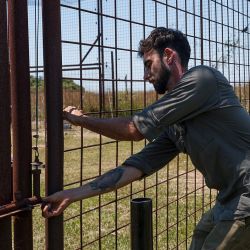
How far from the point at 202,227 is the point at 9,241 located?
3.88ft

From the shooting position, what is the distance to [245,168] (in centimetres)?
254

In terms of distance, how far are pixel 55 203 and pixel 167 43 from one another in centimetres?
99

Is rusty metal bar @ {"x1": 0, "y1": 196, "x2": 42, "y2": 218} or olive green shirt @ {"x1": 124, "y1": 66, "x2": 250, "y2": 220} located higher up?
olive green shirt @ {"x1": 124, "y1": 66, "x2": 250, "y2": 220}

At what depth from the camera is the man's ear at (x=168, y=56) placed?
8.54ft

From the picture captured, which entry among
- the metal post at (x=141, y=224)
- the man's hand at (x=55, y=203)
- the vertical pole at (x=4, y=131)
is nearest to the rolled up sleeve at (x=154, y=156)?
the metal post at (x=141, y=224)

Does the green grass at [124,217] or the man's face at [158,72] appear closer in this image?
the man's face at [158,72]

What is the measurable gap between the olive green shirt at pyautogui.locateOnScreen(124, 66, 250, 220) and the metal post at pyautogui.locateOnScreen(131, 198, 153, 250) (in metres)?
0.33

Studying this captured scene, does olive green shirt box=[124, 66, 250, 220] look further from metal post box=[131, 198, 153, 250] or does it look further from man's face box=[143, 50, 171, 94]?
metal post box=[131, 198, 153, 250]

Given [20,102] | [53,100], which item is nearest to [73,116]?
[53,100]

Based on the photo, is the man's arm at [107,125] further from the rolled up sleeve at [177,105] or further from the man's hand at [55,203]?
the man's hand at [55,203]

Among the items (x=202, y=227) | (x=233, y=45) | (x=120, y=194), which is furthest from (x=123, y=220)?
(x=202, y=227)

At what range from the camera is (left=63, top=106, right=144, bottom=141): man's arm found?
2348 millimetres

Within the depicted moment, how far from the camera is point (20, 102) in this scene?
7.13ft

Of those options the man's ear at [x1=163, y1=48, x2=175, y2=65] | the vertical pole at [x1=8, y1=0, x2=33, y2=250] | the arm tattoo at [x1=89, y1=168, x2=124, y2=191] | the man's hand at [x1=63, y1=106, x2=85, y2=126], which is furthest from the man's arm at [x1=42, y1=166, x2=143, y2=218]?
the man's ear at [x1=163, y1=48, x2=175, y2=65]
